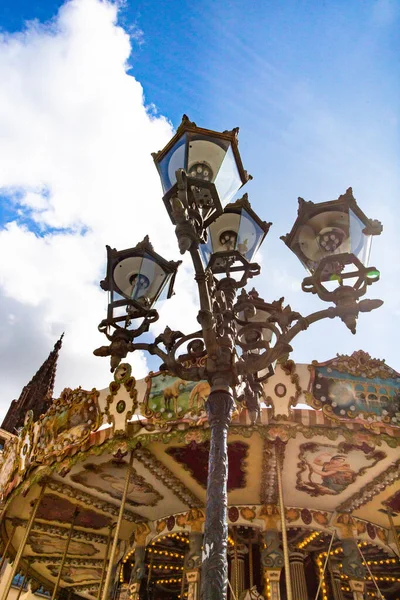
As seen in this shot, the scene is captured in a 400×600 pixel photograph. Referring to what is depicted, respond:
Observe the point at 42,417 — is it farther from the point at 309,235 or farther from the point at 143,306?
the point at 309,235

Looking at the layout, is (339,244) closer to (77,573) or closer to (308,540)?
(308,540)

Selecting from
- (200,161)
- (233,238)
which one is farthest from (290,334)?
(200,161)

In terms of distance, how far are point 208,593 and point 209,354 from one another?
53.1 inches

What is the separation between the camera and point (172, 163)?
2984 mm

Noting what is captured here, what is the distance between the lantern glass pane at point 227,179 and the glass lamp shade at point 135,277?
744mm

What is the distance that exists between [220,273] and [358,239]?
1152mm

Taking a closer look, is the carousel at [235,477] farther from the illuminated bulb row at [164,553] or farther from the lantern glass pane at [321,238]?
the lantern glass pane at [321,238]

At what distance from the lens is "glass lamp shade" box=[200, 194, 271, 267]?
3504 mm

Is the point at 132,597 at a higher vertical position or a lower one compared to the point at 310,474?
lower

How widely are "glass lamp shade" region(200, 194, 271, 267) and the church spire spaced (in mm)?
30546

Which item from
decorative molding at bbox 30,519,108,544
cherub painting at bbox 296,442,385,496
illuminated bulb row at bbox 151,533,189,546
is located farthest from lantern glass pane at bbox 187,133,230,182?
decorative molding at bbox 30,519,108,544

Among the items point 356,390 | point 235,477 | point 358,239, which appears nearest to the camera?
point 358,239

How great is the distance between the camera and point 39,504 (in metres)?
8.78

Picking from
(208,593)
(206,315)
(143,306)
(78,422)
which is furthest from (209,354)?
(78,422)
